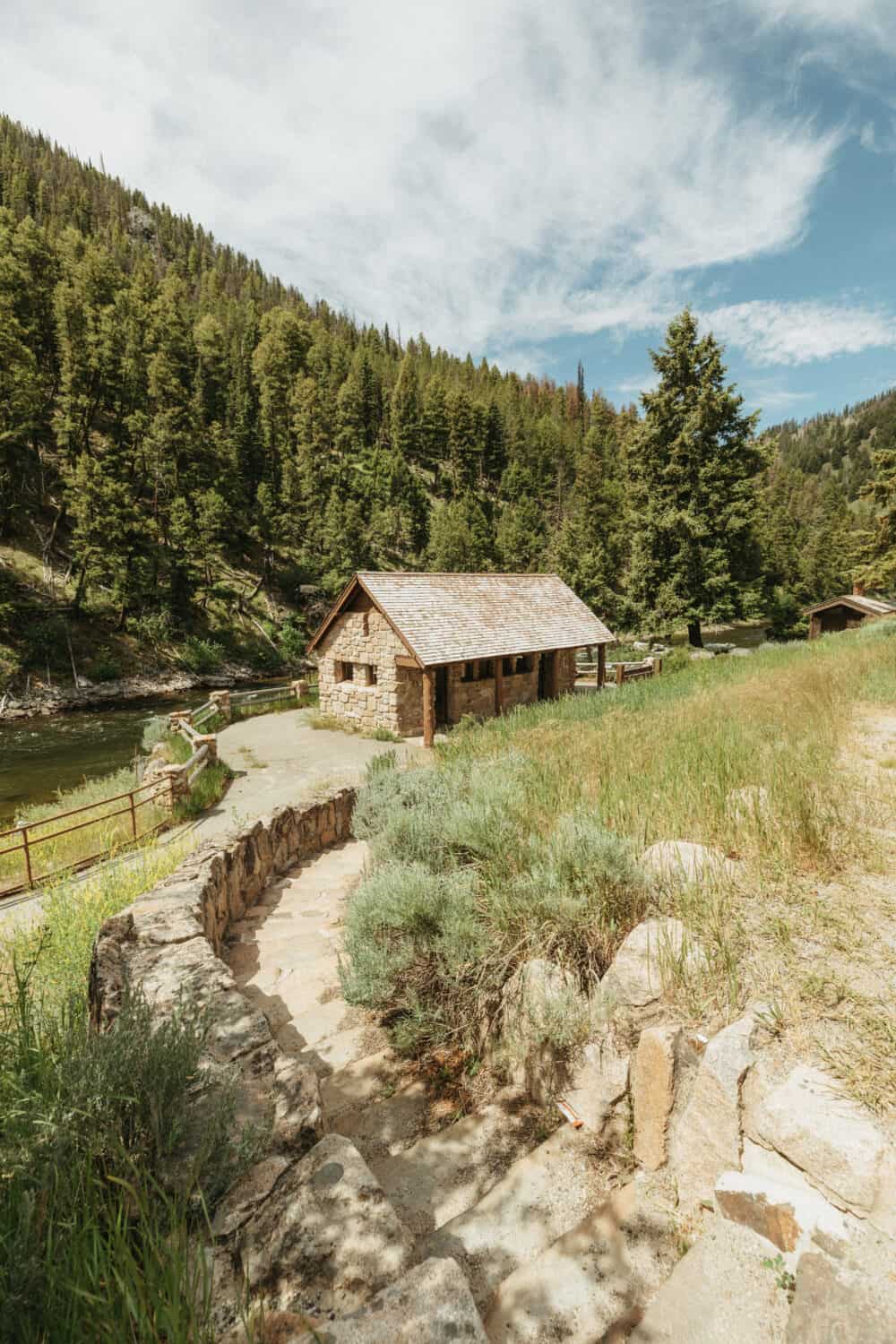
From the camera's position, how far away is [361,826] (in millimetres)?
7688

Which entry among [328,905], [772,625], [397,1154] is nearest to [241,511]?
[772,625]

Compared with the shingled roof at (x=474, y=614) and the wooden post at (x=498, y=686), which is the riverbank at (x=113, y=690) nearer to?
the shingled roof at (x=474, y=614)

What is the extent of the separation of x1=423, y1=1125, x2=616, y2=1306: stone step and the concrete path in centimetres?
598

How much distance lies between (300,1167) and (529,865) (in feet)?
8.49

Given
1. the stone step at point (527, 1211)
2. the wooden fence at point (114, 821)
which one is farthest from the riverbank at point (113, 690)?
the stone step at point (527, 1211)

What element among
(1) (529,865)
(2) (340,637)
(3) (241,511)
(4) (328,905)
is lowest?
(4) (328,905)

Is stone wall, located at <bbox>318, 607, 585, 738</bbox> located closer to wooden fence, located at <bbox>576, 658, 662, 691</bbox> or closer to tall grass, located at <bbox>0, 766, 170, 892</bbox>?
wooden fence, located at <bbox>576, 658, 662, 691</bbox>

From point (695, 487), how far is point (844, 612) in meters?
14.2

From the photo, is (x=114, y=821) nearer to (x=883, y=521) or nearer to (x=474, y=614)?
(x=474, y=614)

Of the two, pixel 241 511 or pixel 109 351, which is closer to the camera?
pixel 109 351

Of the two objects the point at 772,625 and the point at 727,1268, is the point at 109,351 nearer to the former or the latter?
the point at 727,1268

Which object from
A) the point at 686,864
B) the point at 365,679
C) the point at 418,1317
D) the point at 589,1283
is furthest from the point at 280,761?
the point at 418,1317

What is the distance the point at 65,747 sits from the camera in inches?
795

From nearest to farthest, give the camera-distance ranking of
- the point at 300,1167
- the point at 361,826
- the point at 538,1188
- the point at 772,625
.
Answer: the point at 300,1167 → the point at 538,1188 → the point at 361,826 → the point at 772,625
